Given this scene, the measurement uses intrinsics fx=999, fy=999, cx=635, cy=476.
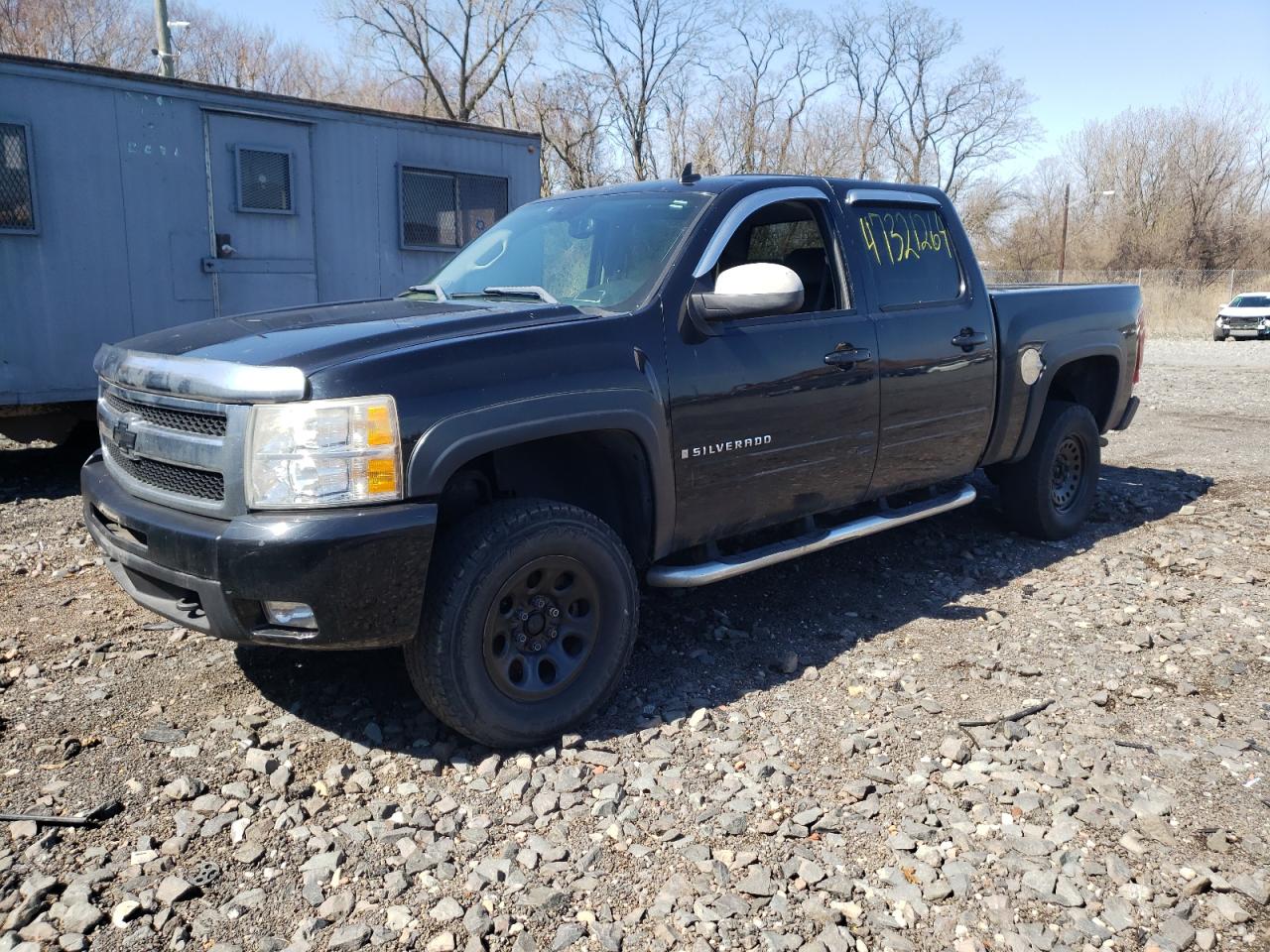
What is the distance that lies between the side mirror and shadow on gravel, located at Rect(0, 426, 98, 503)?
17.6 ft

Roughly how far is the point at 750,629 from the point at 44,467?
21.0 ft

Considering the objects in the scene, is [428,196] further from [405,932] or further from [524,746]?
[405,932]

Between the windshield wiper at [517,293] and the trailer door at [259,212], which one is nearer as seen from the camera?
the windshield wiper at [517,293]

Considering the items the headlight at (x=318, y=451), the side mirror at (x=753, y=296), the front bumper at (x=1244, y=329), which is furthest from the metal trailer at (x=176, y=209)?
the front bumper at (x=1244, y=329)

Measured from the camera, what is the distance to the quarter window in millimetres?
4852

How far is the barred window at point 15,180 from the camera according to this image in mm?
7078

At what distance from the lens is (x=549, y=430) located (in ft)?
11.2

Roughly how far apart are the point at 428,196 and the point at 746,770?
25.1 ft

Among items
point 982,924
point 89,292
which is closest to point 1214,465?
point 982,924

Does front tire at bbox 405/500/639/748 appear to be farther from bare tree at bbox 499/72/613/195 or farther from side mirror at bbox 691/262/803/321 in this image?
bare tree at bbox 499/72/613/195

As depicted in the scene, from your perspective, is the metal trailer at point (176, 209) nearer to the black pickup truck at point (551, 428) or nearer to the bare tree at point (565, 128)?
the black pickup truck at point (551, 428)

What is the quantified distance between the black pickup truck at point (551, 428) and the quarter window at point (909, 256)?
2 centimetres

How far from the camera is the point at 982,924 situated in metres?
2.65

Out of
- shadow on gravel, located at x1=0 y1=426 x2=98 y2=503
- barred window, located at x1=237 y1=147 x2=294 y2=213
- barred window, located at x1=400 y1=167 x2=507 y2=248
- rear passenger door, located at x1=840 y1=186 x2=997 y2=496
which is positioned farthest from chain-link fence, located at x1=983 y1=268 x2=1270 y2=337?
shadow on gravel, located at x1=0 y1=426 x2=98 y2=503
